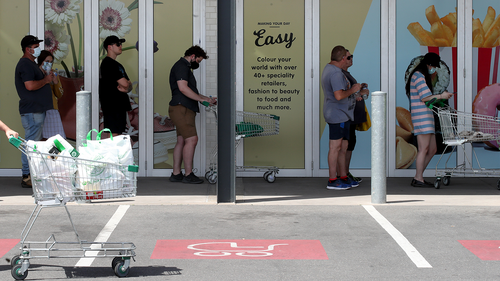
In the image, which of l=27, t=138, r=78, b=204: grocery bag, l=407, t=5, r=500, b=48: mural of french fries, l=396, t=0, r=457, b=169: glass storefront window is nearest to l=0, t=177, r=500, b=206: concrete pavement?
l=396, t=0, r=457, b=169: glass storefront window

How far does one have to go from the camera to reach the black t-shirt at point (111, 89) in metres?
9.30

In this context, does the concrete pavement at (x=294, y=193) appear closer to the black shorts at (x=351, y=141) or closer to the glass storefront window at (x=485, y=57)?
the black shorts at (x=351, y=141)

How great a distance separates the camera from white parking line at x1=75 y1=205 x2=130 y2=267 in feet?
16.5

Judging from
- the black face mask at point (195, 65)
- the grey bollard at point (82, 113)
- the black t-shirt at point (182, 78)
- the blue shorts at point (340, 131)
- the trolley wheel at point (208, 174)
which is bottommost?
the trolley wheel at point (208, 174)

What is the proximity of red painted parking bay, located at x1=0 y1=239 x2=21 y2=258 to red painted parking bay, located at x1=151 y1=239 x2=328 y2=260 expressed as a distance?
127 cm

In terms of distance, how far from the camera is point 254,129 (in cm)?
966

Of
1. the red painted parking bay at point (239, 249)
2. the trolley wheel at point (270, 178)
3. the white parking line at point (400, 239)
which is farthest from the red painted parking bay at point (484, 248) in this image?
the trolley wheel at point (270, 178)

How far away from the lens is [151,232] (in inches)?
241

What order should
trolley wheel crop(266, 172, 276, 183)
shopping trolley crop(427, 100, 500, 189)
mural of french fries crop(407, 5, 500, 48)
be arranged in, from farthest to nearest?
mural of french fries crop(407, 5, 500, 48) → trolley wheel crop(266, 172, 276, 183) → shopping trolley crop(427, 100, 500, 189)

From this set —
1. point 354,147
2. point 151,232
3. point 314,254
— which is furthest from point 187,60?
point 314,254

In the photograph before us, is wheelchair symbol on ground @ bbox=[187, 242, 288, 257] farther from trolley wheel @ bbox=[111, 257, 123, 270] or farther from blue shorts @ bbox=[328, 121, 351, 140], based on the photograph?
blue shorts @ bbox=[328, 121, 351, 140]

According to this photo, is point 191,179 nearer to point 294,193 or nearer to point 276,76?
point 294,193

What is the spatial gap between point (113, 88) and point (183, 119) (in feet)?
3.79

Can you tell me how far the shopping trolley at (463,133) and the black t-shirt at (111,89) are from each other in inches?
179
